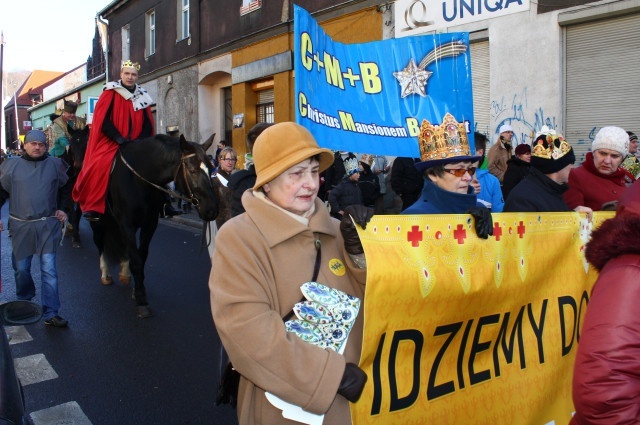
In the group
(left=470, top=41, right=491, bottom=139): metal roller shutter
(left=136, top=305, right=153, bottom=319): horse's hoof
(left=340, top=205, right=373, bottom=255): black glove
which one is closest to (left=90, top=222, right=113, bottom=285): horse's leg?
(left=136, top=305, right=153, bottom=319): horse's hoof

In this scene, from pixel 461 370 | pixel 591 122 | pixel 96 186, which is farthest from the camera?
pixel 591 122

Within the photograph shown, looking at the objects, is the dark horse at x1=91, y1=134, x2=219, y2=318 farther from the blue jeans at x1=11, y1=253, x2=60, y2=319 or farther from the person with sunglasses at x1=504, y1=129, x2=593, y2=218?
the person with sunglasses at x1=504, y1=129, x2=593, y2=218

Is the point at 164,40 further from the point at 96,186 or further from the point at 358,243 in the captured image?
the point at 358,243

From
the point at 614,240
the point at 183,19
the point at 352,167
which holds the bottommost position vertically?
the point at 614,240

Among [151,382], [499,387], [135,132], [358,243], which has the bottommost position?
[151,382]

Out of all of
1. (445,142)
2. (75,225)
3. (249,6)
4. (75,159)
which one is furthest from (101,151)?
(249,6)

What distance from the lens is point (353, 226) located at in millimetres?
2260

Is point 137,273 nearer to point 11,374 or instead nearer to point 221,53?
point 11,374

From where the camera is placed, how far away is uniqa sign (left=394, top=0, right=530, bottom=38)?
1077 cm

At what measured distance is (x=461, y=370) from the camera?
2621 millimetres

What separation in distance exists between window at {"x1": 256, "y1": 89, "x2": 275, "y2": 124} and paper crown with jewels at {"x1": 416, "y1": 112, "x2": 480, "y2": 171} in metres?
15.5

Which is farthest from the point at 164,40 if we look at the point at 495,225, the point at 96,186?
the point at 495,225

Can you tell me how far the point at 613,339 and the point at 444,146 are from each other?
1.79 m

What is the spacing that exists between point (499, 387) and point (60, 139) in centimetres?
1045
